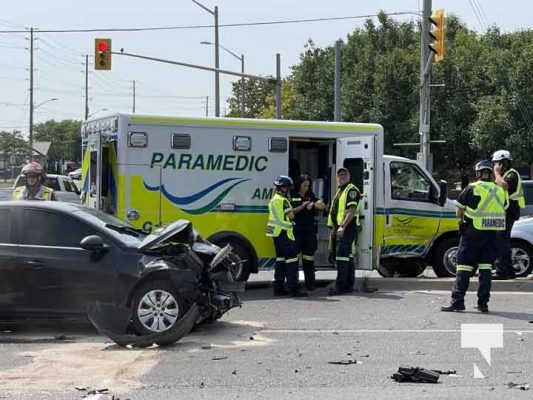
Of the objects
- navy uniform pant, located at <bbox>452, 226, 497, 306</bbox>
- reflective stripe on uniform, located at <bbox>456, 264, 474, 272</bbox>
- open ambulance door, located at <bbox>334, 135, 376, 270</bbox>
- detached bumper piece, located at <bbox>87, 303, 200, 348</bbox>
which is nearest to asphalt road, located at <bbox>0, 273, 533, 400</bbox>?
detached bumper piece, located at <bbox>87, 303, 200, 348</bbox>

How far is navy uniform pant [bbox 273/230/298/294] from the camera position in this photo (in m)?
11.1

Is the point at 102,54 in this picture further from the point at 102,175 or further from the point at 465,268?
the point at 465,268

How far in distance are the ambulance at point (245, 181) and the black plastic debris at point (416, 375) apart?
5366 millimetres

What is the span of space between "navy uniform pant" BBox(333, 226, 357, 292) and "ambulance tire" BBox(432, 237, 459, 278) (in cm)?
179

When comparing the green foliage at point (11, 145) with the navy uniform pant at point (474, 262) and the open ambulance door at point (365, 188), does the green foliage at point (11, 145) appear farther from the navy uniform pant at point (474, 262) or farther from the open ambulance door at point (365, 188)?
the navy uniform pant at point (474, 262)

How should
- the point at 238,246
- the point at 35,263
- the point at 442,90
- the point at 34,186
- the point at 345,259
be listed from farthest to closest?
1. the point at 442,90
2. the point at 238,246
3. the point at 345,259
4. the point at 34,186
5. the point at 35,263

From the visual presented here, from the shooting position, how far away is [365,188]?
11984mm

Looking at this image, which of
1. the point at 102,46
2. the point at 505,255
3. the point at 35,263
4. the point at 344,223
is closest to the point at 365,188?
the point at 344,223

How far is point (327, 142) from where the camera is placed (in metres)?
12.4

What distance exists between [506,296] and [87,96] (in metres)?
78.3

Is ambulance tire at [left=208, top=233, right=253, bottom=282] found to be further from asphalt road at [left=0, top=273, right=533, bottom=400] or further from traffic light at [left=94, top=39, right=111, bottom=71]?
traffic light at [left=94, top=39, right=111, bottom=71]

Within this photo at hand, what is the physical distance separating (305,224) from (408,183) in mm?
2041

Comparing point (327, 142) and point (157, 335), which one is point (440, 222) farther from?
point (157, 335)

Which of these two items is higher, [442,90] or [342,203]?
[442,90]
